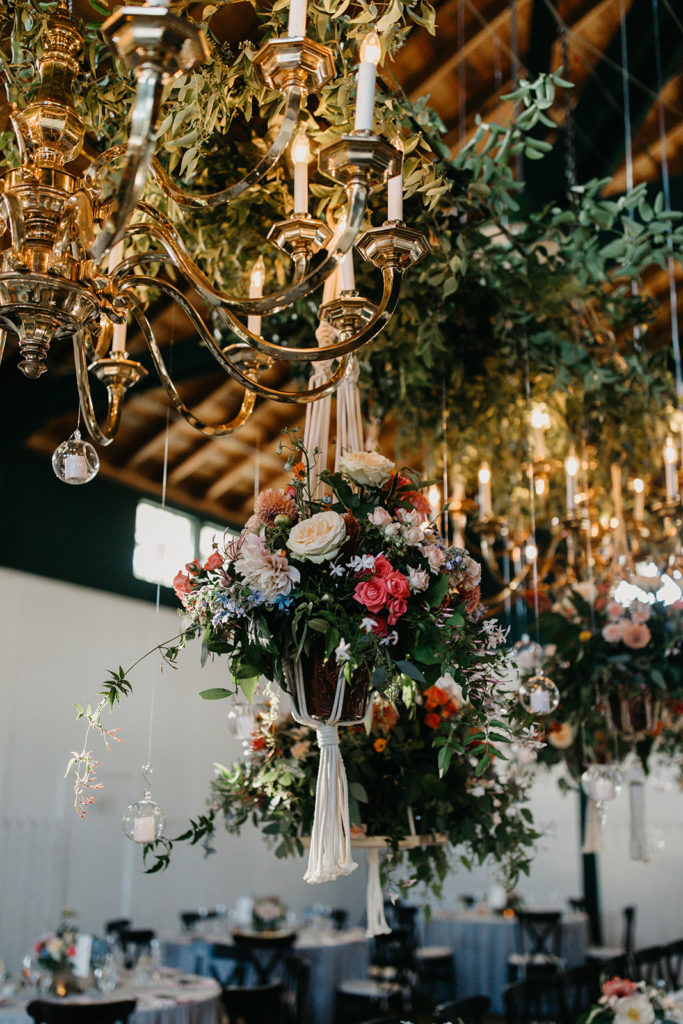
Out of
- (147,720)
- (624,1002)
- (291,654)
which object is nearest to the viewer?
(291,654)

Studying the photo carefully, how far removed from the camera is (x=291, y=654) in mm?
2008

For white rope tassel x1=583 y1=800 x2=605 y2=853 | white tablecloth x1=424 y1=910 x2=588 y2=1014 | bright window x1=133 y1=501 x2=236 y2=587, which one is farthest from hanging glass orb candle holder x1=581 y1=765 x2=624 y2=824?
bright window x1=133 y1=501 x2=236 y2=587

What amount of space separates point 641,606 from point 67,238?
3.06m

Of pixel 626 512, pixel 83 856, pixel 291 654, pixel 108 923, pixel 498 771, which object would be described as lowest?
pixel 108 923

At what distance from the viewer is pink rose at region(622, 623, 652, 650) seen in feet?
13.4

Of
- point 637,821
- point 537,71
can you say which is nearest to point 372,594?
point 637,821

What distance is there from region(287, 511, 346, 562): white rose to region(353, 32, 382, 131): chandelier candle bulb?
76 cm

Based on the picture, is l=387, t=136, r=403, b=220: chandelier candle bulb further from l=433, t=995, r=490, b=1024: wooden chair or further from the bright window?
the bright window

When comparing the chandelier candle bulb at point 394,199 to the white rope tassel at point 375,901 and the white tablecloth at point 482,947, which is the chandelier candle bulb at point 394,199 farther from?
the white tablecloth at point 482,947

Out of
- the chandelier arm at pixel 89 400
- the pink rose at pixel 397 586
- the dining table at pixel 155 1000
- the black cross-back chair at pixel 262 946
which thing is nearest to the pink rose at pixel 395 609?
the pink rose at pixel 397 586

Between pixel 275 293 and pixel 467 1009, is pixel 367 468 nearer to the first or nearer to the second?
pixel 275 293

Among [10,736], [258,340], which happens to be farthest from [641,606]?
[10,736]

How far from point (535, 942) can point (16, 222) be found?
8.98 metres

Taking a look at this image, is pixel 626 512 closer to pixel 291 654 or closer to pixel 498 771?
pixel 498 771
